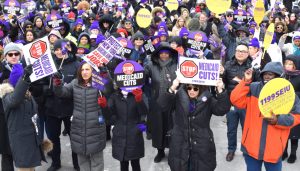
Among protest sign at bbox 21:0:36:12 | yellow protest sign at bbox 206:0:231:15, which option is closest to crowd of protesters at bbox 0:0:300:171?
yellow protest sign at bbox 206:0:231:15

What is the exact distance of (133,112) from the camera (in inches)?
203

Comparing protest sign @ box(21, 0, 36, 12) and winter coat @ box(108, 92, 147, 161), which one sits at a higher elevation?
protest sign @ box(21, 0, 36, 12)

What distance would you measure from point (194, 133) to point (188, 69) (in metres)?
0.80

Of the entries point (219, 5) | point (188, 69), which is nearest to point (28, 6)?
point (219, 5)

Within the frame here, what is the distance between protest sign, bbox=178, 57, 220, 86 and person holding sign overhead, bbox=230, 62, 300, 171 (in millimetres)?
407

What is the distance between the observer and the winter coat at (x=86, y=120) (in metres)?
5.04

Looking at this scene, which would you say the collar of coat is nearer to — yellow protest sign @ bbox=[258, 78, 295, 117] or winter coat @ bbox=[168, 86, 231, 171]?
winter coat @ bbox=[168, 86, 231, 171]

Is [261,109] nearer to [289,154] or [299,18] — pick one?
[289,154]

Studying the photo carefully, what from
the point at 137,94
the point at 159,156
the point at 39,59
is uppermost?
the point at 39,59

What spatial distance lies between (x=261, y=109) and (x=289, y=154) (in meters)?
2.86

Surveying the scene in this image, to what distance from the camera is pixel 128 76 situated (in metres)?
5.00

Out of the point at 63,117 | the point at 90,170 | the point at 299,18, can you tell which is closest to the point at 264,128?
the point at 90,170

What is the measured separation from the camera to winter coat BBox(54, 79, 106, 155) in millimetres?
5043

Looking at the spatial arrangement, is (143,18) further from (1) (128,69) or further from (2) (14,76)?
(2) (14,76)
